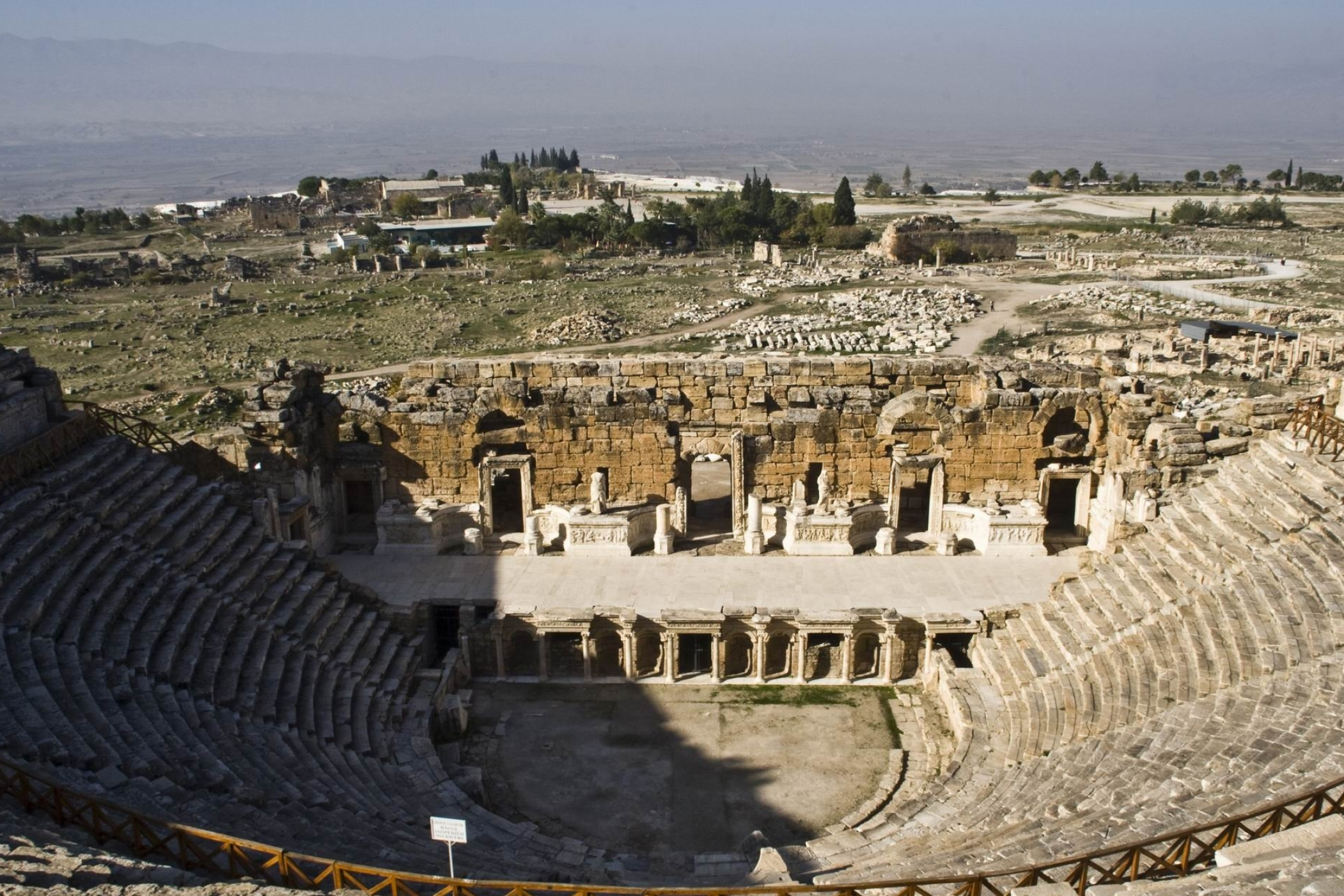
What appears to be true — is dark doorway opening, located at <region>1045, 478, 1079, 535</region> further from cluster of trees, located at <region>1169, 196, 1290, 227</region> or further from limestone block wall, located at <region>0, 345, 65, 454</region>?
cluster of trees, located at <region>1169, 196, 1290, 227</region>

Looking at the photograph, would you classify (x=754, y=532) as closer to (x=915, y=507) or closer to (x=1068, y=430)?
(x=915, y=507)

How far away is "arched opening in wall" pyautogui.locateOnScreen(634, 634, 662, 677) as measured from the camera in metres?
18.2

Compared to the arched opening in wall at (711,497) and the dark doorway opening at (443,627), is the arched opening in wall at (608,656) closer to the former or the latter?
the dark doorway opening at (443,627)

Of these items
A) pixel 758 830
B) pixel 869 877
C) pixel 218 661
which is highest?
pixel 218 661

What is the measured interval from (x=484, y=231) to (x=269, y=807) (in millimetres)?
95652

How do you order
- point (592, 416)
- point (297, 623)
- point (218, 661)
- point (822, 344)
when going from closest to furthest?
point (218, 661)
point (297, 623)
point (592, 416)
point (822, 344)

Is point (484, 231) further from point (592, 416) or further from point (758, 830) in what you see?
point (758, 830)

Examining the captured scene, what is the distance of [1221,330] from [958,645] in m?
37.3

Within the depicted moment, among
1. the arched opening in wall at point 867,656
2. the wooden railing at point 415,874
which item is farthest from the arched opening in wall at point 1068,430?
the wooden railing at point 415,874

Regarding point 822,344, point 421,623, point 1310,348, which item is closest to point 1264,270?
point 1310,348

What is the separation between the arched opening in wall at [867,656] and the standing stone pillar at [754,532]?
10.6ft

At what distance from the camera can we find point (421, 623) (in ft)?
61.1

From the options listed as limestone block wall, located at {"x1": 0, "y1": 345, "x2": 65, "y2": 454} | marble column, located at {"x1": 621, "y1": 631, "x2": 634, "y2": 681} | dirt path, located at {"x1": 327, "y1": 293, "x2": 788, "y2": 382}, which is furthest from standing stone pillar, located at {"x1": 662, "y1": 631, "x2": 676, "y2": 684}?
dirt path, located at {"x1": 327, "y1": 293, "x2": 788, "y2": 382}

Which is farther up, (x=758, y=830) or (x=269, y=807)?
(x=269, y=807)
